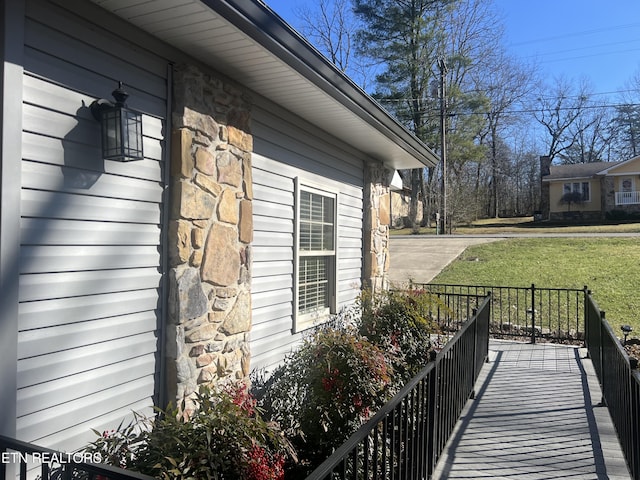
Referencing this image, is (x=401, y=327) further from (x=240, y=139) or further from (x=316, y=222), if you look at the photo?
(x=240, y=139)

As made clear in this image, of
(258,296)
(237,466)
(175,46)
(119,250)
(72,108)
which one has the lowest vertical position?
(237,466)

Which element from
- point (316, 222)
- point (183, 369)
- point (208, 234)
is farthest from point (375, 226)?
point (183, 369)

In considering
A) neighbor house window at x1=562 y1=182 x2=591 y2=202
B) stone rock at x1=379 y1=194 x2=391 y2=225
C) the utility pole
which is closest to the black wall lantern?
stone rock at x1=379 y1=194 x2=391 y2=225

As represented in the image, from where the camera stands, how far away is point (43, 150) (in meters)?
2.10

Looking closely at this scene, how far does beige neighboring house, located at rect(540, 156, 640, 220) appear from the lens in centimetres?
2554

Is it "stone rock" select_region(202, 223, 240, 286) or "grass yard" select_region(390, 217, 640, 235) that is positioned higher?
"grass yard" select_region(390, 217, 640, 235)

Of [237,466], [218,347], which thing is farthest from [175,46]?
[237,466]

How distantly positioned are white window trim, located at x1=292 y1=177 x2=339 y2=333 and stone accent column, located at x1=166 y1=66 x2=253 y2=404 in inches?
41.2

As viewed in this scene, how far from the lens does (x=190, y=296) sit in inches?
113

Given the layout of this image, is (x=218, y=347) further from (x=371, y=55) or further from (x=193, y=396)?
(x=371, y=55)

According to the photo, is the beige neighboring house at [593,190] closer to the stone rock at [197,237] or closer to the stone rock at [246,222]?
the stone rock at [246,222]

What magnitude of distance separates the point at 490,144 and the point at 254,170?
30.7 meters

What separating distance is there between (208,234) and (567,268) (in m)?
11.9

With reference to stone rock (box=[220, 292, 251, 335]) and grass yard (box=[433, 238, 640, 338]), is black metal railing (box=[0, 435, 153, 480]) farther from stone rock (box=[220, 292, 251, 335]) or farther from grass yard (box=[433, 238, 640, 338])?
grass yard (box=[433, 238, 640, 338])
